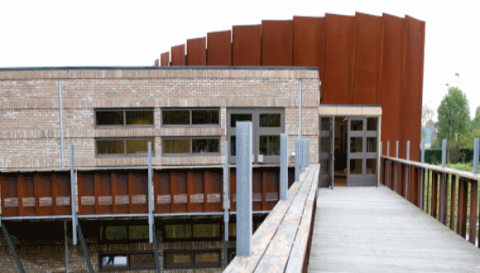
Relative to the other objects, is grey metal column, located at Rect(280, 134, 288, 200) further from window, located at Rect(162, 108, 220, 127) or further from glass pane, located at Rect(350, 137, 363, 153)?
glass pane, located at Rect(350, 137, 363, 153)

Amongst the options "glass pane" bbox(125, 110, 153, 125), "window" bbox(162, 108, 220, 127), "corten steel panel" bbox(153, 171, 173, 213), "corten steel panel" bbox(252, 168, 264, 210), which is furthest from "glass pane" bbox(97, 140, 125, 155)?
"corten steel panel" bbox(252, 168, 264, 210)

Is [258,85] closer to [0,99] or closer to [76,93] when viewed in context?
[76,93]

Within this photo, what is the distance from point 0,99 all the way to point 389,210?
1165cm

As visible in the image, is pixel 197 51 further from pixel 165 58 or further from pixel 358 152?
pixel 358 152

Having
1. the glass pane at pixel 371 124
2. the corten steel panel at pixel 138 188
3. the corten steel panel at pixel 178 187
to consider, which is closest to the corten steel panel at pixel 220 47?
the glass pane at pixel 371 124

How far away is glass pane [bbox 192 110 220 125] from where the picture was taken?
915 cm

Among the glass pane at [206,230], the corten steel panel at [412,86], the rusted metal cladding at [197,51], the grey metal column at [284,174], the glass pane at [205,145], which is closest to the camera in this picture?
the grey metal column at [284,174]

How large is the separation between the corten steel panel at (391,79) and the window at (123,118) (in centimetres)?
1237

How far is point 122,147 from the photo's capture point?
9062 millimetres

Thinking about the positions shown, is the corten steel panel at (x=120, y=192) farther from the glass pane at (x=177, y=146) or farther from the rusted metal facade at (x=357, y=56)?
the rusted metal facade at (x=357, y=56)

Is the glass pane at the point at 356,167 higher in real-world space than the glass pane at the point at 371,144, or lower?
lower

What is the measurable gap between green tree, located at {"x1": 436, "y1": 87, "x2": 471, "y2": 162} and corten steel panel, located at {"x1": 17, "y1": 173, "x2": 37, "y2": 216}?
30.1 m

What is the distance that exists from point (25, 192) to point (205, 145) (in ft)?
16.2

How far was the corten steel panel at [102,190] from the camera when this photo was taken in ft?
21.5
